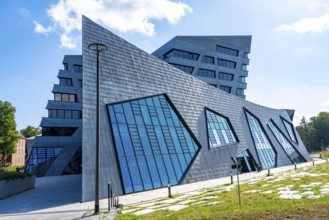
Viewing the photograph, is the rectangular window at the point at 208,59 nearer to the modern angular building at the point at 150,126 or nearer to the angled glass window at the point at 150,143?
the modern angular building at the point at 150,126

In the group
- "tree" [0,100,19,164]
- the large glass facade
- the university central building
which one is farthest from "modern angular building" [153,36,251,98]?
"tree" [0,100,19,164]

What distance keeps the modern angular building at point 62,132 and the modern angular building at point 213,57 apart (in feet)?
74.7

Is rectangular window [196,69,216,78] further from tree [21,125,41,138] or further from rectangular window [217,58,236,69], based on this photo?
tree [21,125,41,138]

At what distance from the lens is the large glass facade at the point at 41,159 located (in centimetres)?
4319

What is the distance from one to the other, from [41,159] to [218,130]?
28.9 m

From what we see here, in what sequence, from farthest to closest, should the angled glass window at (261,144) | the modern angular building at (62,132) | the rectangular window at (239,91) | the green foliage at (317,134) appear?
1. the green foliage at (317,134)
2. the rectangular window at (239,91)
3. the modern angular building at (62,132)
4. the angled glass window at (261,144)

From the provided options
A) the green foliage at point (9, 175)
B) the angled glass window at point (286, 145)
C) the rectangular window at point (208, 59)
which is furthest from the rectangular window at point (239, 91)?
the green foliage at point (9, 175)

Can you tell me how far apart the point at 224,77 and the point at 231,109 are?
39.3 meters

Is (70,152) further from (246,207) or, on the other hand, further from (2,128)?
(246,207)

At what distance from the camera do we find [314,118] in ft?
388

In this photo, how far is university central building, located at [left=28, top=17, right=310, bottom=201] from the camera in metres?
19.6

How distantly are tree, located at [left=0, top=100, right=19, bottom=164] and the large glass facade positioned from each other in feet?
40.6

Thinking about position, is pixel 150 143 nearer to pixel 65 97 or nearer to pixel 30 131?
pixel 65 97

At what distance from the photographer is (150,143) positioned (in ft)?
74.6
